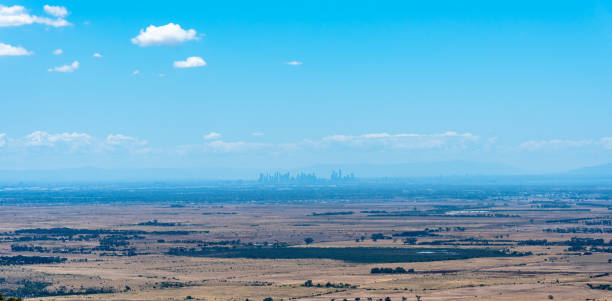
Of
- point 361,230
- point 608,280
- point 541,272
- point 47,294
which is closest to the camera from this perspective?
point 47,294

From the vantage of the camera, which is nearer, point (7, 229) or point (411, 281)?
point (411, 281)

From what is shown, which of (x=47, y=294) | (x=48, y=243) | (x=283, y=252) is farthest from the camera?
(x=48, y=243)

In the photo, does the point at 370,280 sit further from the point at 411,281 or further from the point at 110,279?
the point at 110,279

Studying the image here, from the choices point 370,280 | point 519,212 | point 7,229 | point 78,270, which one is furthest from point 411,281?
point 519,212

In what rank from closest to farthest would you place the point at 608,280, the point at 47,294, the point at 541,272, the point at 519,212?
1. the point at 47,294
2. the point at 608,280
3. the point at 541,272
4. the point at 519,212

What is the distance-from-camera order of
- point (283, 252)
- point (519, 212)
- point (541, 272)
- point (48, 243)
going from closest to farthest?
point (541, 272), point (283, 252), point (48, 243), point (519, 212)

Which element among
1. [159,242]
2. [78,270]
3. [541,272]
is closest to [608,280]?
[541,272]

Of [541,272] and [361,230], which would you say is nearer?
[541,272]

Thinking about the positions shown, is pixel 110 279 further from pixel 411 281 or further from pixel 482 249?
pixel 482 249
